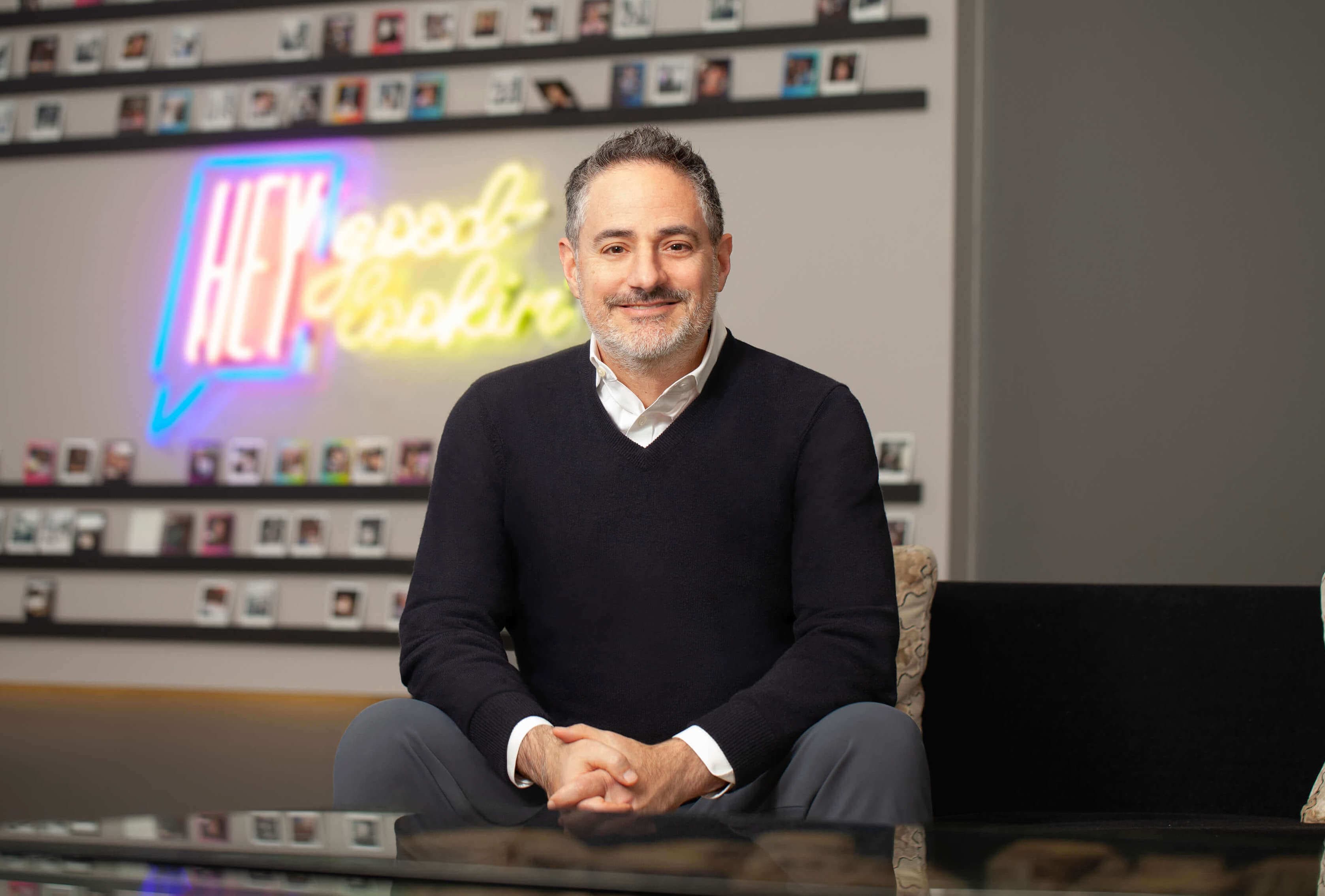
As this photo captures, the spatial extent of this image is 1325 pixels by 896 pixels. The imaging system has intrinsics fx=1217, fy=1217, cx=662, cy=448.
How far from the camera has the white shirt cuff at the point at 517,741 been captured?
1.54 m

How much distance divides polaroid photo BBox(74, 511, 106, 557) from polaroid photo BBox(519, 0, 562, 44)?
274cm

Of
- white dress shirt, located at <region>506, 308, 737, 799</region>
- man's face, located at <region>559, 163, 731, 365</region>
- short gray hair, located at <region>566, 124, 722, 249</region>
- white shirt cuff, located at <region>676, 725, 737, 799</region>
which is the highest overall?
short gray hair, located at <region>566, 124, 722, 249</region>

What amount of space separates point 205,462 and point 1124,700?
4.18m

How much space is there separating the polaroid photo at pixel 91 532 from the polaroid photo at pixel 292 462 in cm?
83

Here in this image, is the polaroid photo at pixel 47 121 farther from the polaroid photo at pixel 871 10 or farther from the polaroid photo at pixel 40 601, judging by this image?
the polaroid photo at pixel 871 10

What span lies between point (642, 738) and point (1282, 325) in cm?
366

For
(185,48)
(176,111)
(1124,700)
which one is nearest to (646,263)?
(1124,700)

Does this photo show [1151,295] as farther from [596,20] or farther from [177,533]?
[177,533]

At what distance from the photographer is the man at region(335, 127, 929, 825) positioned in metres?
1.54

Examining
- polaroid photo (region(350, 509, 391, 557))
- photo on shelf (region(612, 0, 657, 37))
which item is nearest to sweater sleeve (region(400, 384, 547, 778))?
polaroid photo (region(350, 509, 391, 557))

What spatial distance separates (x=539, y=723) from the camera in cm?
155

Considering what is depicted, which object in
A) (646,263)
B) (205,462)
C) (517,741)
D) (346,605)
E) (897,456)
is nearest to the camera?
(517,741)

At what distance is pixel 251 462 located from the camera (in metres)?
5.14

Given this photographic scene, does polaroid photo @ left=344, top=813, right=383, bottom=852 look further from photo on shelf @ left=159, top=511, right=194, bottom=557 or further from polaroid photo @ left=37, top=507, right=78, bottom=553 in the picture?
polaroid photo @ left=37, top=507, right=78, bottom=553
